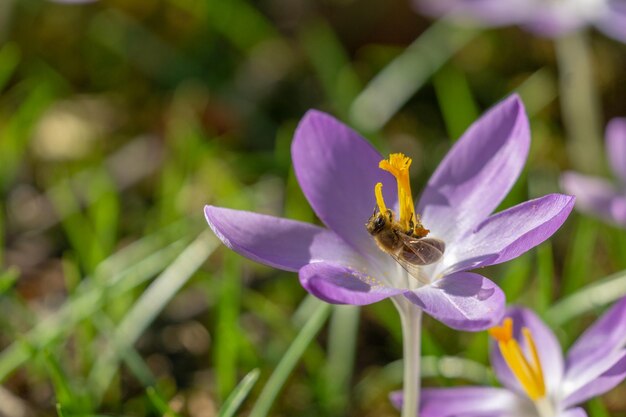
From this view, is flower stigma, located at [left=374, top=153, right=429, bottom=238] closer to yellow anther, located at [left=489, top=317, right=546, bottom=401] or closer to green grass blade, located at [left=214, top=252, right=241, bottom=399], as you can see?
yellow anther, located at [left=489, top=317, right=546, bottom=401]

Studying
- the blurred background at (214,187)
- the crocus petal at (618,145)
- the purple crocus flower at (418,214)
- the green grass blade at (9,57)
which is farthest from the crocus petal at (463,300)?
the green grass blade at (9,57)

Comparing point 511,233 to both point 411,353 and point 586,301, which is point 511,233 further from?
point 586,301

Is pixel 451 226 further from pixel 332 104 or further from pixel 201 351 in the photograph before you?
pixel 332 104

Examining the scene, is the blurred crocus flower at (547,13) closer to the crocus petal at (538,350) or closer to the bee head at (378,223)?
the crocus petal at (538,350)

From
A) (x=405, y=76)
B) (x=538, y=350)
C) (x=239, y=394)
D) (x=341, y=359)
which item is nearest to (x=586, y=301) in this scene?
(x=538, y=350)

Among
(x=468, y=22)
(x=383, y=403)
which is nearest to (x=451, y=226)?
(x=383, y=403)

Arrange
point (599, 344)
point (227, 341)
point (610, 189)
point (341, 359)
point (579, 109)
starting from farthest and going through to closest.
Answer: point (579, 109), point (610, 189), point (341, 359), point (227, 341), point (599, 344)
